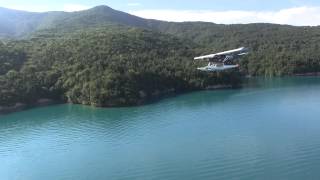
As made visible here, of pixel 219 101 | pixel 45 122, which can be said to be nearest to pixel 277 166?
pixel 45 122

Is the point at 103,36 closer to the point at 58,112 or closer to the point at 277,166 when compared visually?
the point at 58,112

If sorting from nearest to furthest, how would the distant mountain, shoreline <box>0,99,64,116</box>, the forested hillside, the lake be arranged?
the lake < shoreline <box>0,99,64,116</box> < the forested hillside < the distant mountain

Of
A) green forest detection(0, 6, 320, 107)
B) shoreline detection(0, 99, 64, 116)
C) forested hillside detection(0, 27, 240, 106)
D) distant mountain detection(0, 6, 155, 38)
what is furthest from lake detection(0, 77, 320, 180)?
distant mountain detection(0, 6, 155, 38)

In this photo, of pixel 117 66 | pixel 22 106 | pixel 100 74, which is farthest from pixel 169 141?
pixel 117 66

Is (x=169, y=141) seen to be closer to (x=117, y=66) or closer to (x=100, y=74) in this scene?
(x=100, y=74)

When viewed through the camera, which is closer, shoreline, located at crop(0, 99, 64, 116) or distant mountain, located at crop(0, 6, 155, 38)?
shoreline, located at crop(0, 99, 64, 116)

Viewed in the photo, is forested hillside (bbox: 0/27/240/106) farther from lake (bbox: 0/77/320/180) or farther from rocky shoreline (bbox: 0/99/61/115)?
lake (bbox: 0/77/320/180)

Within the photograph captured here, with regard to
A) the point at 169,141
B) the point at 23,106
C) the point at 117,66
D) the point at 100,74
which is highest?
the point at 117,66

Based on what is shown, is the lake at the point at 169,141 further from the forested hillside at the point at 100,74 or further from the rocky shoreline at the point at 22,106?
the forested hillside at the point at 100,74
